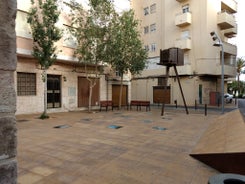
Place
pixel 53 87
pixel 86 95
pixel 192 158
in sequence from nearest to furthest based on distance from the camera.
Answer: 1. pixel 192 158
2. pixel 53 87
3. pixel 86 95

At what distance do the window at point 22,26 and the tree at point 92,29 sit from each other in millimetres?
2801

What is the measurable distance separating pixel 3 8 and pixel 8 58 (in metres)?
0.37

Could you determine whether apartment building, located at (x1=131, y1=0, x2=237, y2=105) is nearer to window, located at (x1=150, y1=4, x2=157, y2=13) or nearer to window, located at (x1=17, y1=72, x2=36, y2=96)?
window, located at (x1=150, y1=4, x2=157, y2=13)

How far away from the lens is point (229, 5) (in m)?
25.6

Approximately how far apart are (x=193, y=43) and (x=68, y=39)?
1610 cm

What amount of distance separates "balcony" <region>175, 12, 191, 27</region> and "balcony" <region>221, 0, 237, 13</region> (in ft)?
18.7

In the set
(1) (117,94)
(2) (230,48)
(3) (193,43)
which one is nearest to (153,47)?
(3) (193,43)

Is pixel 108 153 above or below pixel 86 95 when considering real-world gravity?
below

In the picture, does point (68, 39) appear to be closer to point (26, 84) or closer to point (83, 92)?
point (26, 84)

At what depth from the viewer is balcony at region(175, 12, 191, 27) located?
23.2 metres

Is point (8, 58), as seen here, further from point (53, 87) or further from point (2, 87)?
point (53, 87)

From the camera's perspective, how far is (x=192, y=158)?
471 centimetres

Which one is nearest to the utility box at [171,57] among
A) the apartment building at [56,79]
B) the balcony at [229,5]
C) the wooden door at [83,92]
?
the wooden door at [83,92]

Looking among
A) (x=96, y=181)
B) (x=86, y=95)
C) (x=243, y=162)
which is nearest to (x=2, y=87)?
(x=96, y=181)
